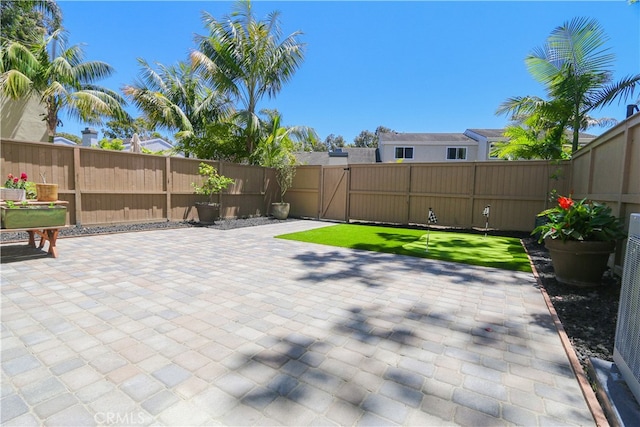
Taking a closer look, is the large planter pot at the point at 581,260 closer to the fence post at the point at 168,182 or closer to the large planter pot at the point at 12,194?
the large planter pot at the point at 12,194

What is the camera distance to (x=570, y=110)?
7281 mm

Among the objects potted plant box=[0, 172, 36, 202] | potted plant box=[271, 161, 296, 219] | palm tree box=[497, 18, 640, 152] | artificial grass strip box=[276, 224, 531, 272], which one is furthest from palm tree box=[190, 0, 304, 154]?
palm tree box=[497, 18, 640, 152]

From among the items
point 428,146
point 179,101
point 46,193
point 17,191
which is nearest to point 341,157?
point 428,146

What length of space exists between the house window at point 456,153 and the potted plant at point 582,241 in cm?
2108

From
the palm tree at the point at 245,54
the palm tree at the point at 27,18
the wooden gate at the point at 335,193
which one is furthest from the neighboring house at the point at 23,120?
the wooden gate at the point at 335,193

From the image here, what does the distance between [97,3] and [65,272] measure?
8.14 m

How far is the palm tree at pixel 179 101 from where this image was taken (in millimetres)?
13484

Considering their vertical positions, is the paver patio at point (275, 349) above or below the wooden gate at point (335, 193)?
below

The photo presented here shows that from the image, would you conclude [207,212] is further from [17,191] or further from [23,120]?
[23,120]

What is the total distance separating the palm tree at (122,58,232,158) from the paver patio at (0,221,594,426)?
1075 centimetres

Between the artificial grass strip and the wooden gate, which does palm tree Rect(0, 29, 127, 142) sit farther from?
the artificial grass strip

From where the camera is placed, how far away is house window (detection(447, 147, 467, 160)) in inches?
922

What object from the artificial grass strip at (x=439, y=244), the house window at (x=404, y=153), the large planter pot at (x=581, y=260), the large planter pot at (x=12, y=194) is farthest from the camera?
the house window at (x=404, y=153)

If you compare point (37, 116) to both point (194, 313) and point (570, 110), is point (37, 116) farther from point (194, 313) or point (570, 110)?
point (570, 110)
